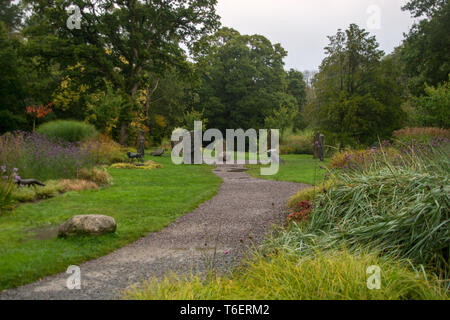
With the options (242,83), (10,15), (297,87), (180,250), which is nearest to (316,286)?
(180,250)

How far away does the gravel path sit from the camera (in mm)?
3219

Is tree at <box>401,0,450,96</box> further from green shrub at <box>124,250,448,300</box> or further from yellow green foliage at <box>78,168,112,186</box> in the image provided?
green shrub at <box>124,250,448,300</box>

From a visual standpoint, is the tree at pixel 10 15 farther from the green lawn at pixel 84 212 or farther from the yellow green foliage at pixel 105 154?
the green lawn at pixel 84 212

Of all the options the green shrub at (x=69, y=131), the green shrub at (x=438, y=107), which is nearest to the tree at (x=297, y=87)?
the green shrub at (x=438, y=107)

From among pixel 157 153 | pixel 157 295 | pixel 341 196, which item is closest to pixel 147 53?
pixel 157 153

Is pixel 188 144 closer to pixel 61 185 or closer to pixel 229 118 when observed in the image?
pixel 61 185

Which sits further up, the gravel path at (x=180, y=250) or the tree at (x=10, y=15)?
the tree at (x=10, y=15)

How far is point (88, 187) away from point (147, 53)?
14.6m

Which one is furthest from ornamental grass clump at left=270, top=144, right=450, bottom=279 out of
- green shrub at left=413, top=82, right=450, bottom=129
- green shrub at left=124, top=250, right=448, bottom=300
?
green shrub at left=413, top=82, right=450, bottom=129

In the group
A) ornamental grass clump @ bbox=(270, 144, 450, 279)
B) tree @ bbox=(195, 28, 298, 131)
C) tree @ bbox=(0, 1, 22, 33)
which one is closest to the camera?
ornamental grass clump @ bbox=(270, 144, 450, 279)

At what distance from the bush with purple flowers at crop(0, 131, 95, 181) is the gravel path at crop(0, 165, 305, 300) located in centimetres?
452

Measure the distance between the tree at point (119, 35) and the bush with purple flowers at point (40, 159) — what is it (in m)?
11.6

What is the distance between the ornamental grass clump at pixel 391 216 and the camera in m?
3.38

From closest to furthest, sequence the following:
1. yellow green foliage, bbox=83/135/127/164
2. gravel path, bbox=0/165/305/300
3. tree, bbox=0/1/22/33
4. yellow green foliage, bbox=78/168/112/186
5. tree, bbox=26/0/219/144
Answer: gravel path, bbox=0/165/305/300 → yellow green foliage, bbox=78/168/112/186 → yellow green foliage, bbox=83/135/127/164 → tree, bbox=26/0/219/144 → tree, bbox=0/1/22/33
